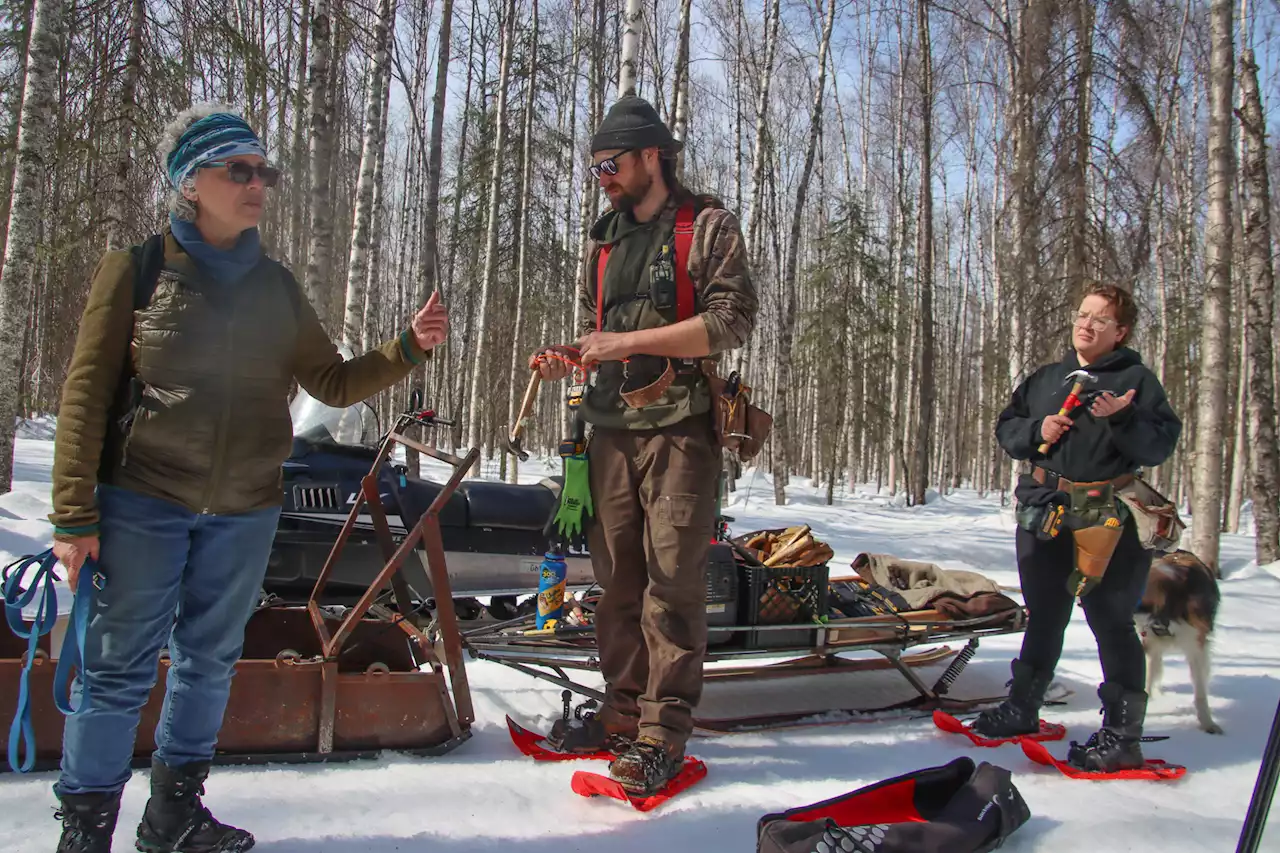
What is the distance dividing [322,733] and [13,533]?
466cm

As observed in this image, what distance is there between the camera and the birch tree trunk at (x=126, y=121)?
8695 millimetres

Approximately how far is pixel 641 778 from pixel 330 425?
2.63 m

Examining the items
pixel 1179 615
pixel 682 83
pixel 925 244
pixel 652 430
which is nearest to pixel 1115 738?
pixel 1179 615

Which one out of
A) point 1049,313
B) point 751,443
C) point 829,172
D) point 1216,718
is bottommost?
point 1216,718

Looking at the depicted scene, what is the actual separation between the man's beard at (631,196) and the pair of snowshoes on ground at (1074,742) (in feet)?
7.84

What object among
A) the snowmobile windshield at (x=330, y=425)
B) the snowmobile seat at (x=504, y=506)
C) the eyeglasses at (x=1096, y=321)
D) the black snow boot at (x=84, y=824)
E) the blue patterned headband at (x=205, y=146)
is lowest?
the black snow boot at (x=84, y=824)

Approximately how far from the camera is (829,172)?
29969mm

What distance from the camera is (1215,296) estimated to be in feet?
26.0

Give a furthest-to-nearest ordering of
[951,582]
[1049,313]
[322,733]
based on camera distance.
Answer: [1049,313], [951,582], [322,733]

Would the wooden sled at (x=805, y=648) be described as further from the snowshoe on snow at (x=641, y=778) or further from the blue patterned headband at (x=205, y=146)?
the blue patterned headband at (x=205, y=146)

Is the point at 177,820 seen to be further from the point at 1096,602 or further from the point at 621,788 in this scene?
the point at 1096,602

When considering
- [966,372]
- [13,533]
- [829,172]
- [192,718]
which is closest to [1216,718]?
[192,718]

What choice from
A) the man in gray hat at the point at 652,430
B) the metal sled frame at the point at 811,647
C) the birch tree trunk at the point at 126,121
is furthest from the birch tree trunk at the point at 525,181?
the man in gray hat at the point at 652,430

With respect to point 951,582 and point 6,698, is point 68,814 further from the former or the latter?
point 951,582
